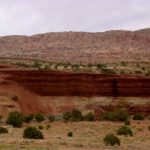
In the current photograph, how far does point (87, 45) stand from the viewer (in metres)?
126

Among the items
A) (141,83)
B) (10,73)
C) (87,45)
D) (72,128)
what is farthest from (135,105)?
(87,45)

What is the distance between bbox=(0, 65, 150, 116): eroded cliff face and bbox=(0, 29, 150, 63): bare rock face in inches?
1537

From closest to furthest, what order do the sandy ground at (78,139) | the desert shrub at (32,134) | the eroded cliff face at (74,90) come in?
the sandy ground at (78,139), the desert shrub at (32,134), the eroded cliff face at (74,90)

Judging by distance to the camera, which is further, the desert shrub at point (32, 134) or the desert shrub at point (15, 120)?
the desert shrub at point (15, 120)

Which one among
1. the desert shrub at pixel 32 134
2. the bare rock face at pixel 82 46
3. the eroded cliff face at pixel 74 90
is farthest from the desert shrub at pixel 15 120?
the bare rock face at pixel 82 46

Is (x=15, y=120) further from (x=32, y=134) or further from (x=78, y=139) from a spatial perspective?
(x=78, y=139)

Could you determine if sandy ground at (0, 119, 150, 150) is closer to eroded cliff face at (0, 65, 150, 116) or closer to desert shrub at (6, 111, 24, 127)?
desert shrub at (6, 111, 24, 127)

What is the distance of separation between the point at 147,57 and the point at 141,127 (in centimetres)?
6427

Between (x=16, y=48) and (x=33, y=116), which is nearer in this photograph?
(x=33, y=116)

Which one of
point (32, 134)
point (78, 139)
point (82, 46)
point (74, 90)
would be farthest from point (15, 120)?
point (82, 46)

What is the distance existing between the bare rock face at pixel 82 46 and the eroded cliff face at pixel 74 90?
39.0 meters

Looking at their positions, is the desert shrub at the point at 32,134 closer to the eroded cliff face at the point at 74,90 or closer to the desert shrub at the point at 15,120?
the desert shrub at the point at 15,120

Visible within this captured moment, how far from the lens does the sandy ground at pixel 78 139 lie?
27333 millimetres

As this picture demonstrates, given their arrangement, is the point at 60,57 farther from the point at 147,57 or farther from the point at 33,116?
the point at 33,116
